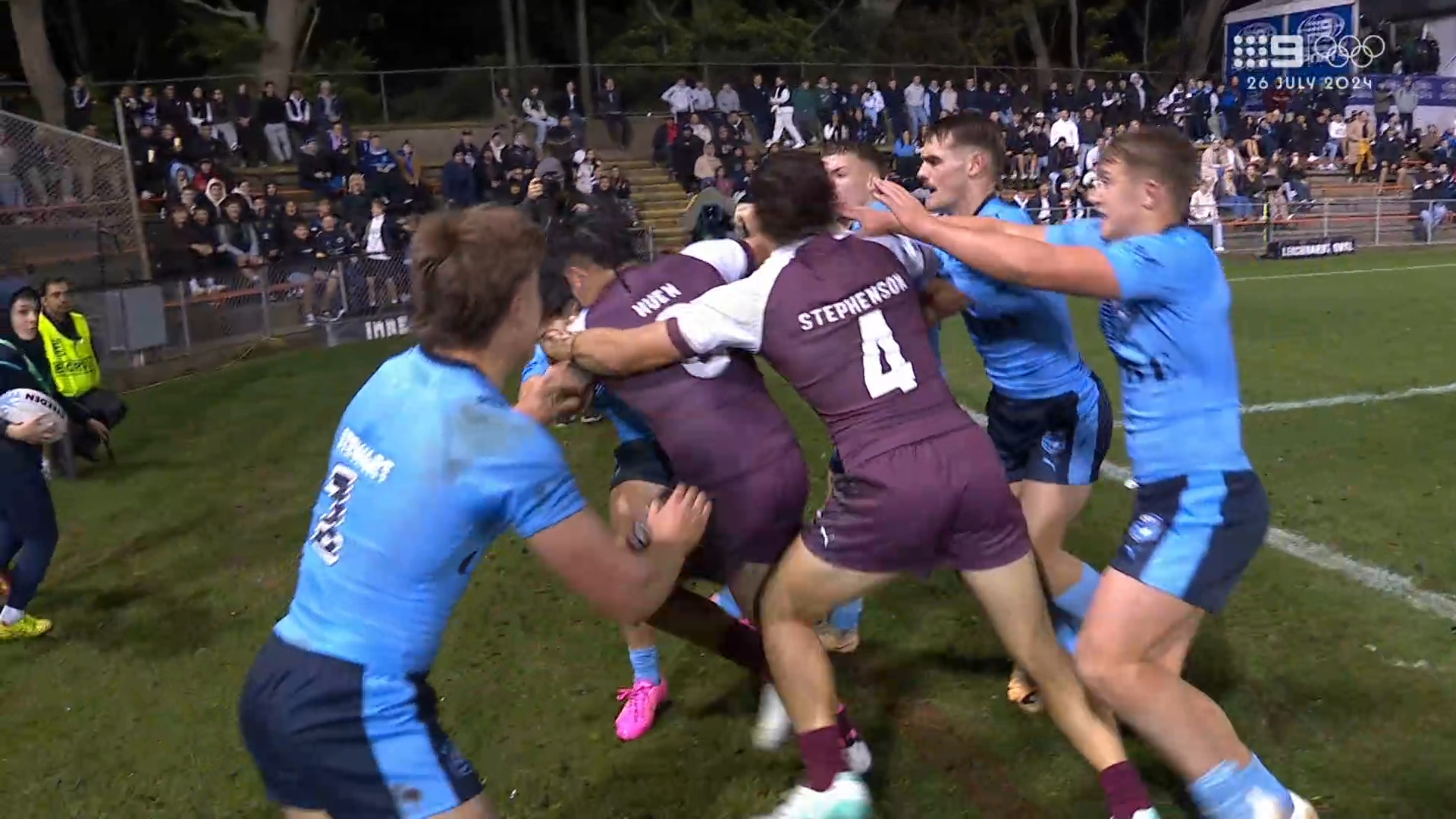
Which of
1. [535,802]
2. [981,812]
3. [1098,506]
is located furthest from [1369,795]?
[1098,506]

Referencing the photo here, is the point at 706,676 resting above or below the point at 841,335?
below

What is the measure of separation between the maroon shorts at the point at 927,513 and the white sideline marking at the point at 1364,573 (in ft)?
7.45

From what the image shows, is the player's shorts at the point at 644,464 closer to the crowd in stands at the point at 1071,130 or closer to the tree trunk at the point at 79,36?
the crowd in stands at the point at 1071,130

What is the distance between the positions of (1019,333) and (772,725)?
1747 millimetres

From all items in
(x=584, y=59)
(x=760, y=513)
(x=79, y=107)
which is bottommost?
(x=760, y=513)

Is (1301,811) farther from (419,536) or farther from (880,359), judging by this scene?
(419,536)

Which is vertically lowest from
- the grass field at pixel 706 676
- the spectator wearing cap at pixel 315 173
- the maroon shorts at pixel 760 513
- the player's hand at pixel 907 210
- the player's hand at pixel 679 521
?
the grass field at pixel 706 676

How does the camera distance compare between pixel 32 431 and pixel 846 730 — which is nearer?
pixel 846 730

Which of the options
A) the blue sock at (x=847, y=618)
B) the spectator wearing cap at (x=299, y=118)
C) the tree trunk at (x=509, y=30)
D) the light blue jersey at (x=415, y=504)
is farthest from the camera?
the tree trunk at (x=509, y=30)

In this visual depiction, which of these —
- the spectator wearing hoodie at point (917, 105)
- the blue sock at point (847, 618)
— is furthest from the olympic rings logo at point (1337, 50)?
the blue sock at point (847, 618)

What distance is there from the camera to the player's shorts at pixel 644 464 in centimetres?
436

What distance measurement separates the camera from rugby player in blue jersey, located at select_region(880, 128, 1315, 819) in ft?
10.6

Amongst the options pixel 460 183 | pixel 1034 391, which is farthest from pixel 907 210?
pixel 460 183

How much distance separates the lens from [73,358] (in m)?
8.55
